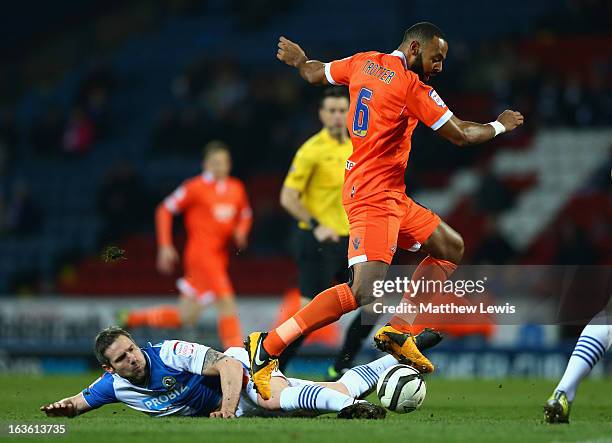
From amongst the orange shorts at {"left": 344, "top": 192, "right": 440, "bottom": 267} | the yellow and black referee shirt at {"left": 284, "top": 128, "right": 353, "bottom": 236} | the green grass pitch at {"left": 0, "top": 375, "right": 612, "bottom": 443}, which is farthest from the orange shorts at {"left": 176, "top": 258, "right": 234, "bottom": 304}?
the orange shorts at {"left": 344, "top": 192, "right": 440, "bottom": 267}

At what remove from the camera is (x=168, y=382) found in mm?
7602

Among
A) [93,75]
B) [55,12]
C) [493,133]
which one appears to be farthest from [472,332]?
[55,12]

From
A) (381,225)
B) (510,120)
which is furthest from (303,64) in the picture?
(510,120)

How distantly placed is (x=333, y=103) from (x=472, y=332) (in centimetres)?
603

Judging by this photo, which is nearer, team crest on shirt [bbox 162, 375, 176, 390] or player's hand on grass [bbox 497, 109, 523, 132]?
team crest on shirt [bbox 162, 375, 176, 390]

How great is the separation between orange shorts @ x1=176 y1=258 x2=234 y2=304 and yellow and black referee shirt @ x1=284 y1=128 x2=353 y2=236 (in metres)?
4.59

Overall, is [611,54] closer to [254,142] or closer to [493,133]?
[254,142]

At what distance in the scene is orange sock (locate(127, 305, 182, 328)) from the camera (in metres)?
15.3

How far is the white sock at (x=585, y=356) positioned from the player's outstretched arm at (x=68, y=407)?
2.85 metres

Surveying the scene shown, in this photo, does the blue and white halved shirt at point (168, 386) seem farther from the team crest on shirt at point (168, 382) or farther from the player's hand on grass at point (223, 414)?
the player's hand on grass at point (223, 414)

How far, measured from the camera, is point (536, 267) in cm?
1546

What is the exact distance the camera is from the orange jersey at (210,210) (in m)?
15.0

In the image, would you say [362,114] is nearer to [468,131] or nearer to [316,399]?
[468,131]

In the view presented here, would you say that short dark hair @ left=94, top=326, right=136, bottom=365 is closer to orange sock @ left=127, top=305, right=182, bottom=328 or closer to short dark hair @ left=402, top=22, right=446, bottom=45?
short dark hair @ left=402, top=22, right=446, bottom=45
